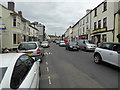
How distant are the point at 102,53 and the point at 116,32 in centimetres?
1050

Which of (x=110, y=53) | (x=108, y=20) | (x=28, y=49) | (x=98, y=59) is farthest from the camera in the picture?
(x=108, y=20)

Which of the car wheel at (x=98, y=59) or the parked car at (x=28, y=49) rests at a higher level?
the parked car at (x=28, y=49)

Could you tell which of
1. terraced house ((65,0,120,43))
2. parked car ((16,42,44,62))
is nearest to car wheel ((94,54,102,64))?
parked car ((16,42,44,62))

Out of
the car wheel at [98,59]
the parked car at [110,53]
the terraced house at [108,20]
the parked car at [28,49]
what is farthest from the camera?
the terraced house at [108,20]

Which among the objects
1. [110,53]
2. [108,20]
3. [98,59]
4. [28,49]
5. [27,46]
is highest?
[108,20]

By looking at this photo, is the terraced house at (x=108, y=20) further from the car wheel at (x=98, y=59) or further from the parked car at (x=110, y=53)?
the parked car at (x=110, y=53)

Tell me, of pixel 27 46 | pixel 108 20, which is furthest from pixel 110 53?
pixel 108 20

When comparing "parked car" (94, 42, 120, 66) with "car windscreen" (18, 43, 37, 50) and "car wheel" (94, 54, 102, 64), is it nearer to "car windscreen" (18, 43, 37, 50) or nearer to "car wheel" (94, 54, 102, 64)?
"car wheel" (94, 54, 102, 64)

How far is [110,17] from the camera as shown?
53.4ft

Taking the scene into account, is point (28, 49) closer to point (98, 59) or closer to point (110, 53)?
point (98, 59)

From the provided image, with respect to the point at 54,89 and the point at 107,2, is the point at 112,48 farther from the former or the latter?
the point at 107,2

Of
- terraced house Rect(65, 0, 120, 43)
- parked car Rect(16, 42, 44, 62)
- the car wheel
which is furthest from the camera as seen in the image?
terraced house Rect(65, 0, 120, 43)

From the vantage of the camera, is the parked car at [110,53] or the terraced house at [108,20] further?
the terraced house at [108,20]

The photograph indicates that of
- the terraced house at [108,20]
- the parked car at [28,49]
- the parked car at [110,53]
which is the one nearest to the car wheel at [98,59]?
the parked car at [110,53]
